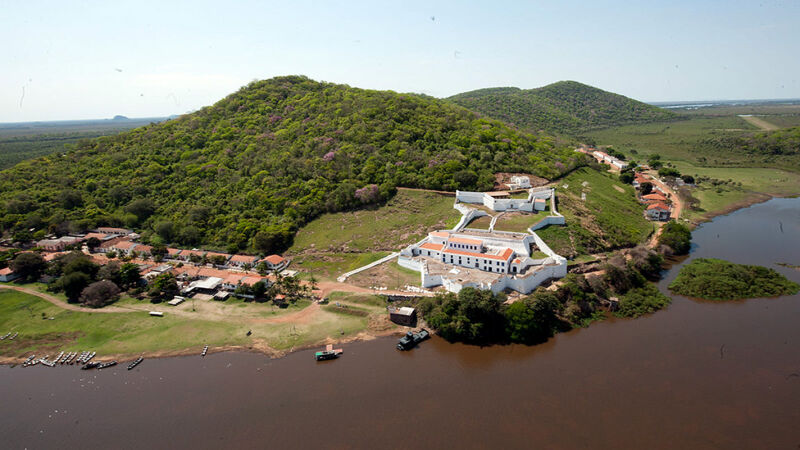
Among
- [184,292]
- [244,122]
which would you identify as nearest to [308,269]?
[184,292]

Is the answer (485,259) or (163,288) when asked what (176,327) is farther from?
(485,259)

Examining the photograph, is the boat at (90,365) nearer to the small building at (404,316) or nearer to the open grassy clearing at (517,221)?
the small building at (404,316)

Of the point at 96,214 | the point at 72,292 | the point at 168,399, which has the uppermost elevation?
the point at 96,214

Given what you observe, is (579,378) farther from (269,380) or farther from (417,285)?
(269,380)

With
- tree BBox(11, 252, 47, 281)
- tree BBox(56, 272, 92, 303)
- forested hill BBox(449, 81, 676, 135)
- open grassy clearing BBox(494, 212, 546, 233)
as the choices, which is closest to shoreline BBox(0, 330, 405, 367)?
tree BBox(56, 272, 92, 303)

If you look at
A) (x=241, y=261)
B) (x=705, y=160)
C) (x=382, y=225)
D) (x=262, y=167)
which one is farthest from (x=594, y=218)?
(x=705, y=160)

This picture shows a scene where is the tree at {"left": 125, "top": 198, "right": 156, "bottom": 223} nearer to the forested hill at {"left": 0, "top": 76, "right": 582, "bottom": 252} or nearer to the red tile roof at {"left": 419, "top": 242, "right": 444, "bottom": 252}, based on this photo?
the forested hill at {"left": 0, "top": 76, "right": 582, "bottom": 252}
